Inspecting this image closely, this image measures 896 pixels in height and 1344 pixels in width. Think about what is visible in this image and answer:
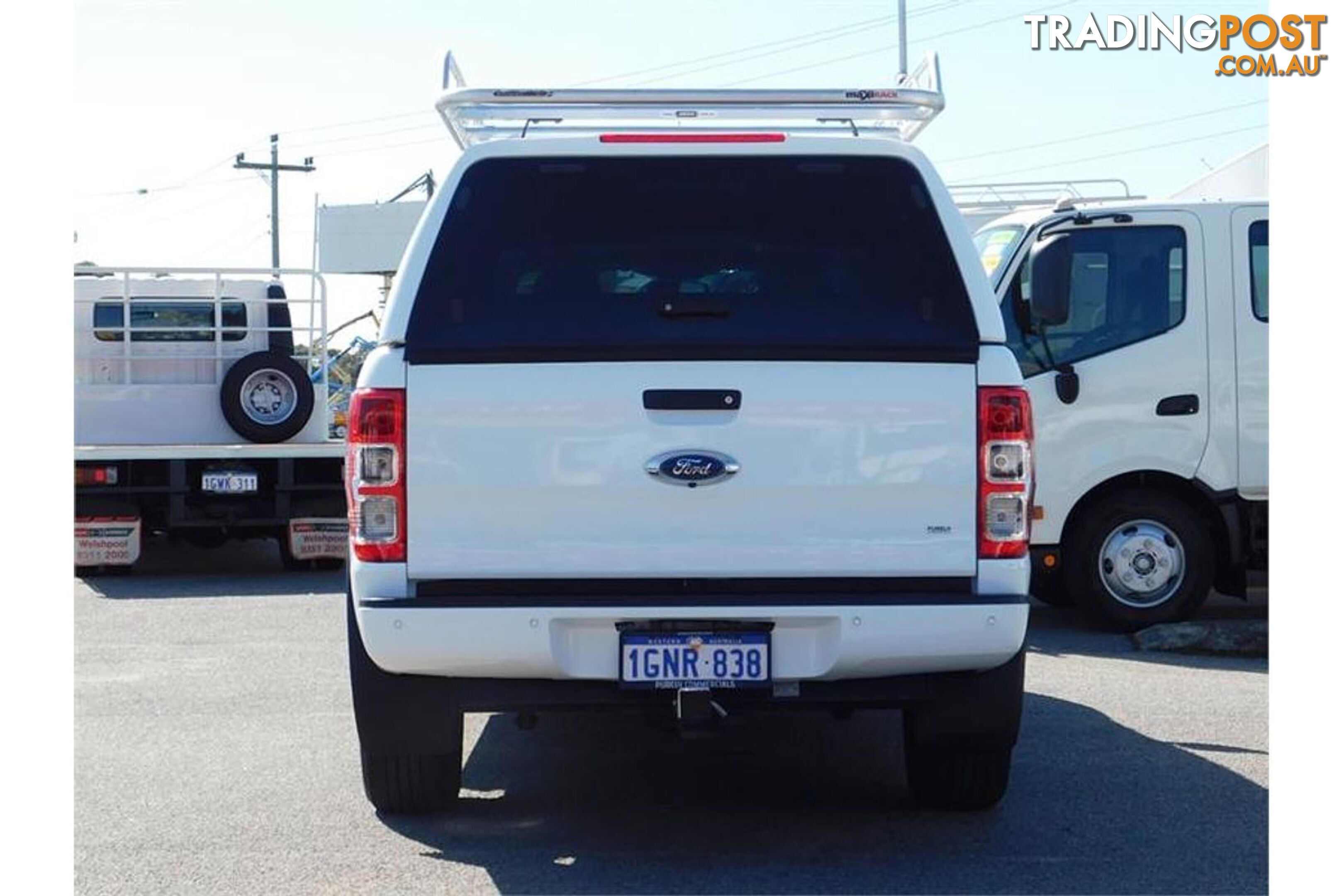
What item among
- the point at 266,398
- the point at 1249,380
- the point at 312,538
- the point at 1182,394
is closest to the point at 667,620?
the point at 1182,394

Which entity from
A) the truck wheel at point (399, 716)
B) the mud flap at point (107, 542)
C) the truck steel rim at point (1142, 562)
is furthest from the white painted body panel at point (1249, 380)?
the mud flap at point (107, 542)

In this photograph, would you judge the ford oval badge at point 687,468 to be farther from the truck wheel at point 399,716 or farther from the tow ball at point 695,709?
the truck wheel at point 399,716

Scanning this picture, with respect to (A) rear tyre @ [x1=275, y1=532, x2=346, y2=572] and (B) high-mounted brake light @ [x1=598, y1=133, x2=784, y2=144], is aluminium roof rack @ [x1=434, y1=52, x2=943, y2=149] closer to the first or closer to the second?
(B) high-mounted brake light @ [x1=598, y1=133, x2=784, y2=144]

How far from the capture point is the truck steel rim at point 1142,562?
33.6 ft

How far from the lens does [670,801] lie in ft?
20.9

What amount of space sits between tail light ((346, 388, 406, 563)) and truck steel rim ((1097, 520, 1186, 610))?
19.6 ft

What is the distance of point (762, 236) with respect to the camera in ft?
18.4

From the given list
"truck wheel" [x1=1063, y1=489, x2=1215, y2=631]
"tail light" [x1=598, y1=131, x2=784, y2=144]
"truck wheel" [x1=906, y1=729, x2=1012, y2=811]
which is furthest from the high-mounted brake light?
"truck wheel" [x1=1063, y1=489, x2=1215, y2=631]

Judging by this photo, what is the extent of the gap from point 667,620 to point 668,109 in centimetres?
185

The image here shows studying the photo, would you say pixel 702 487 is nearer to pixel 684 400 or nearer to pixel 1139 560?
pixel 684 400

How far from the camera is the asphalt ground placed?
537 centimetres

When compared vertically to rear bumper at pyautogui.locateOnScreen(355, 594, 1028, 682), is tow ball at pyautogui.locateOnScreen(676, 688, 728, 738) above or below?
below

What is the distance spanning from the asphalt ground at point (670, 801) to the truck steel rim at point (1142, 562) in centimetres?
84

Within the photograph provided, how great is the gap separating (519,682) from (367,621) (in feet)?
1.65
